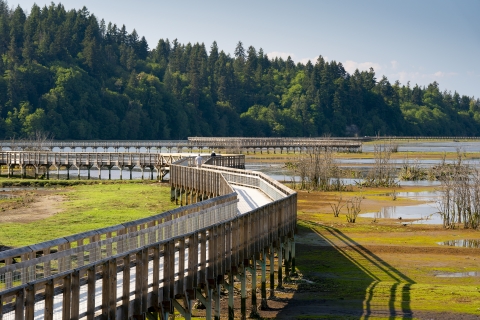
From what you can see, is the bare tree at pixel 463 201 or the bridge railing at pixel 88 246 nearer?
the bridge railing at pixel 88 246

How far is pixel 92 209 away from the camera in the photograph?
4094 centimetres

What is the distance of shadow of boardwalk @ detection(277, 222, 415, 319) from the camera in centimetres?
1994

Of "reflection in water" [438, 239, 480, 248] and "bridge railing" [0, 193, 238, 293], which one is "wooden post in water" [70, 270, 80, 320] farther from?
"reflection in water" [438, 239, 480, 248]

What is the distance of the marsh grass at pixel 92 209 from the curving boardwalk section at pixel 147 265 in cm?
1043

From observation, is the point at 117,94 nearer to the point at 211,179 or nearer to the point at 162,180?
the point at 162,180

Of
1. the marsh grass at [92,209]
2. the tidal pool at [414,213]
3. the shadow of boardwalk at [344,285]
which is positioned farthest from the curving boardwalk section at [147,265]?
the tidal pool at [414,213]

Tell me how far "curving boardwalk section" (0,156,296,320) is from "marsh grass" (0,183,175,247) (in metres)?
10.4

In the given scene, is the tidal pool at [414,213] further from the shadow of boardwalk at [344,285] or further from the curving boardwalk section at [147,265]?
the curving boardwalk section at [147,265]

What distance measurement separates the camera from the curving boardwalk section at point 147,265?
10922 millimetres

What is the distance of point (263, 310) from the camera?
67.6 feet

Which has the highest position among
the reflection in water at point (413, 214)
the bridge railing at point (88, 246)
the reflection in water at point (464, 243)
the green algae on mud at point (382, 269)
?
the bridge railing at point (88, 246)

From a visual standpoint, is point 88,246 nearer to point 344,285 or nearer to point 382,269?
point 344,285

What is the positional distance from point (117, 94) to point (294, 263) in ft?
492

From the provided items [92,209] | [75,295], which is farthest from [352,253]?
[75,295]
